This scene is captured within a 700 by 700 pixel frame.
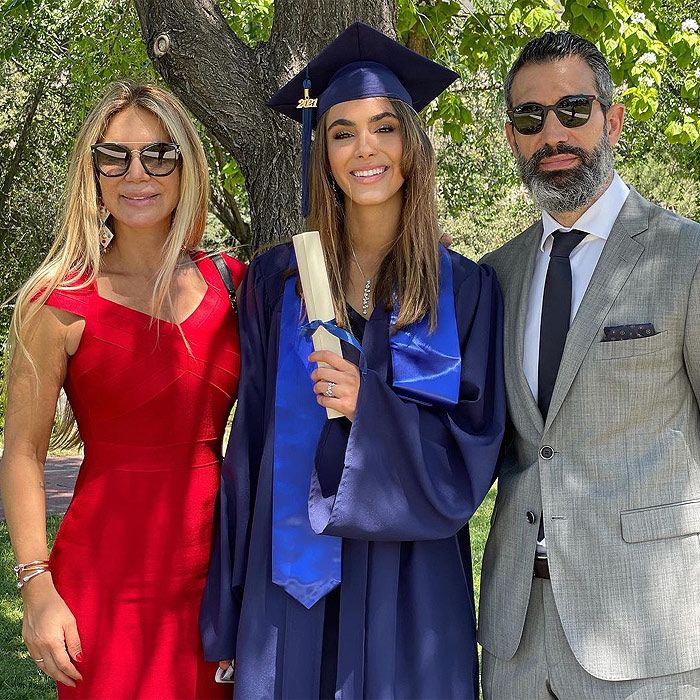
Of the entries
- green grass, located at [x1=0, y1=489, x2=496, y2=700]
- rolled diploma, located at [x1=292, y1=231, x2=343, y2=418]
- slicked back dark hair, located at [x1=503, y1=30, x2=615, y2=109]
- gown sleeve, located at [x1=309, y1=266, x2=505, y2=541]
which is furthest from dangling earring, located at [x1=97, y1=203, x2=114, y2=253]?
green grass, located at [x1=0, y1=489, x2=496, y2=700]

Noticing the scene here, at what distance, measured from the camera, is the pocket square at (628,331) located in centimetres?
255

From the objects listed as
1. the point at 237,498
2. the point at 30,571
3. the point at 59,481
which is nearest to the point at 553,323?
the point at 237,498

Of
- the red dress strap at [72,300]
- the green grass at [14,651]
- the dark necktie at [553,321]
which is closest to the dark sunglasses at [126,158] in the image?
the red dress strap at [72,300]

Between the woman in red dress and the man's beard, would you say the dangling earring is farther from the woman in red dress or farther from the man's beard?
the man's beard

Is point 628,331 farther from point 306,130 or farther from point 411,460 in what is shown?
point 306,130

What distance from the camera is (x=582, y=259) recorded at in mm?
2777

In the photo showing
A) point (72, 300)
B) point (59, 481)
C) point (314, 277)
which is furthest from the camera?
point (59, 481)

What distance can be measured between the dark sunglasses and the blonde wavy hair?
0.09ft

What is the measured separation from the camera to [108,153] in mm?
2863

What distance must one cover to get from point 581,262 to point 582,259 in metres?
0.01

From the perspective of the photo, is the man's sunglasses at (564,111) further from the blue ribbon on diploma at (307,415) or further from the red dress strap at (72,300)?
the red dress strap at (72,300)

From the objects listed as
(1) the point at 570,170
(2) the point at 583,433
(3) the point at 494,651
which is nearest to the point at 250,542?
(3) the point at 494,651

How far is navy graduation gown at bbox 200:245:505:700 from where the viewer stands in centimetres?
264

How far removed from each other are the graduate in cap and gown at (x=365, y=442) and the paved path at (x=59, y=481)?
19.8ft
